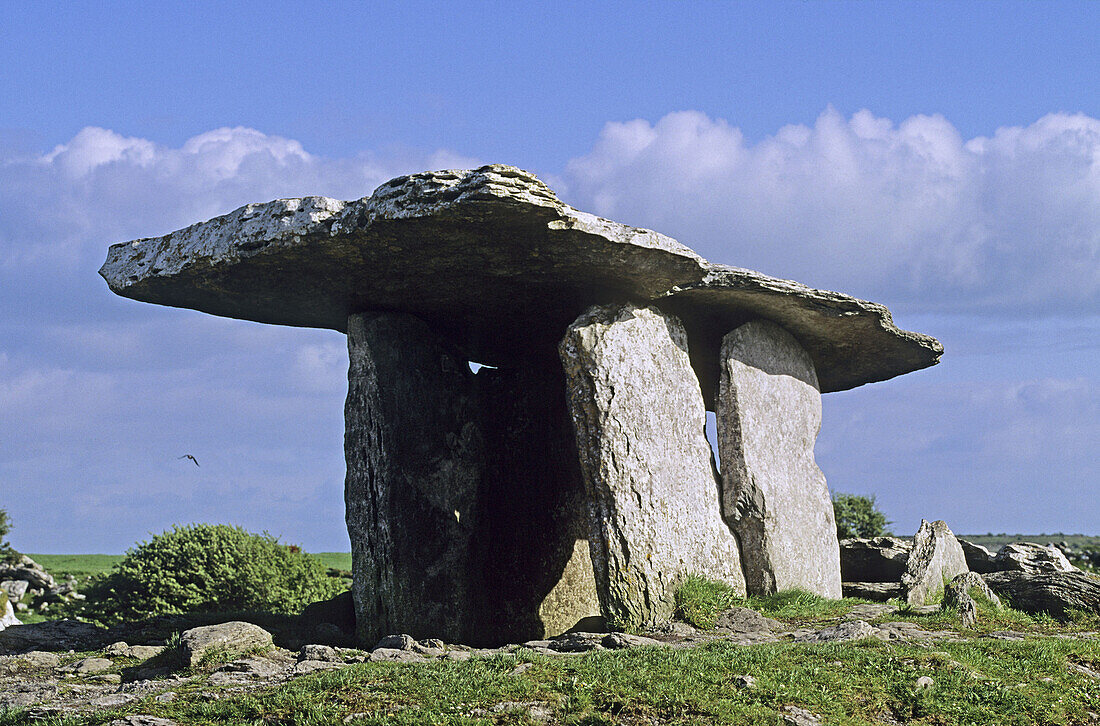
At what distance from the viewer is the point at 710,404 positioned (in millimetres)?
20453

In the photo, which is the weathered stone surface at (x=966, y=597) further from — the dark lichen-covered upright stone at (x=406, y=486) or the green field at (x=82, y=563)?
the green field at (x=82, y=563)

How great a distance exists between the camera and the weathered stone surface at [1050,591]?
14.0 m

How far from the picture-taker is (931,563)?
15117 mm

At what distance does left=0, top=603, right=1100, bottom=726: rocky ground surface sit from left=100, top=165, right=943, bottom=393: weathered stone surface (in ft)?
14.8

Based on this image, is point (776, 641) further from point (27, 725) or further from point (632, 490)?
point (27, 725)

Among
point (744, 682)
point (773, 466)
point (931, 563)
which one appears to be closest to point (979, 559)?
point (931, 563)

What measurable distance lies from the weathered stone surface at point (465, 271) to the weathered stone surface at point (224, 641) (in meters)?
4.55

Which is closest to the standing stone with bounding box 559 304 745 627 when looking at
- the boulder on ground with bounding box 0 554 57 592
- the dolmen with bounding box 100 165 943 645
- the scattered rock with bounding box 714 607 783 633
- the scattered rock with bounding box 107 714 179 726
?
the dolmen with bounding box 100 165 943 645

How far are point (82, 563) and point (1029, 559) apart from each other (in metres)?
31.4

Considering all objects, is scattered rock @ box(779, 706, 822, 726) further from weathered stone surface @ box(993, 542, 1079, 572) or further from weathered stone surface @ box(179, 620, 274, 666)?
weathered stone surface @ box(993, 542, 1079, 572)

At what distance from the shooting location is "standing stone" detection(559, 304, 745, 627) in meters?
12.4

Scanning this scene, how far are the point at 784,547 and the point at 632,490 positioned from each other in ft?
9.28

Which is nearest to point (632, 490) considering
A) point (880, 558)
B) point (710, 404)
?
point (880, 558)

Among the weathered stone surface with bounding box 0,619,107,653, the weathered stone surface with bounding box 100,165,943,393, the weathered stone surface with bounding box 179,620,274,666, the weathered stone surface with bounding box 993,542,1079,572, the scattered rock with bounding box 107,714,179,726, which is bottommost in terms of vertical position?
the scattered rock with bounding box 107,714,179,726
